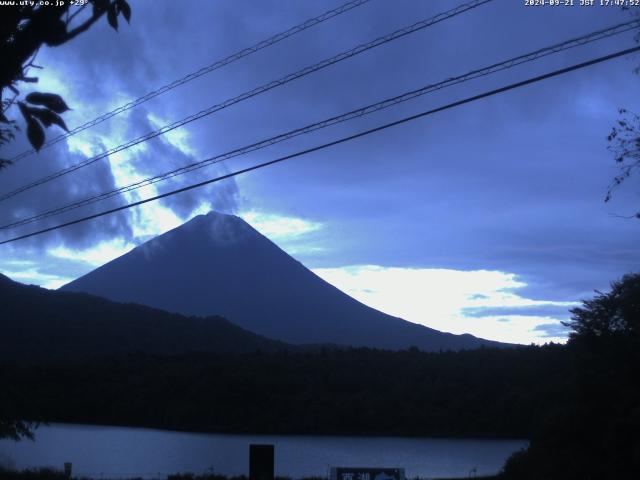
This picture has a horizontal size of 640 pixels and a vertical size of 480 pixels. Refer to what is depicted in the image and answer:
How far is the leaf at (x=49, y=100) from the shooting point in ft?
14.3

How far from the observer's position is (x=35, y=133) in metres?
4.36

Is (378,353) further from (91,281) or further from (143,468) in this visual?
(91,281)

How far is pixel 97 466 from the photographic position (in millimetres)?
33125

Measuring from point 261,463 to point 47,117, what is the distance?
31.3ft

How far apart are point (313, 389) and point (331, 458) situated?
2845cm

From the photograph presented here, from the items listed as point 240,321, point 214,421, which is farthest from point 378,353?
point 240,321

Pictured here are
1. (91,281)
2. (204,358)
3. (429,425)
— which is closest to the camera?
(429,425)

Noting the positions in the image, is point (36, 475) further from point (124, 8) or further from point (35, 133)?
point (124, 8)

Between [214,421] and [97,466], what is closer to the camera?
[97,466]

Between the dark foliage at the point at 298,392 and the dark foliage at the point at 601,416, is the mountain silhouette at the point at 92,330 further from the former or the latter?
the dark foliage at the point at 601,416

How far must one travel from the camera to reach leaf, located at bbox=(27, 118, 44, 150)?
4.33m

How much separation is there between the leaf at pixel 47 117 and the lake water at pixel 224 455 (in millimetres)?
24637

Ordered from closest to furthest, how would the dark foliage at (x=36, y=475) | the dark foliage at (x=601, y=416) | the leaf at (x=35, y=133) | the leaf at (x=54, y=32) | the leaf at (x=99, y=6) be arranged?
the leaf at (x=54, y=32)
the leaf at (x=35, y=133)
the leaf at (x=99, y=6)
the dark foliage at (x=601, y=416)
the dark foliage at (x=36, y=475)

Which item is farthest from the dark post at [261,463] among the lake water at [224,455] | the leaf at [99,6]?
the lake water at [224,455]
